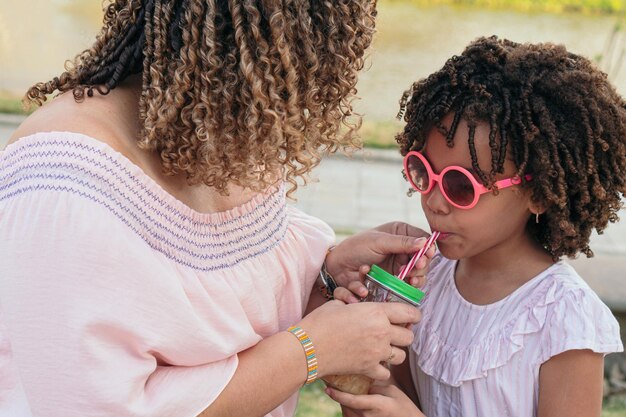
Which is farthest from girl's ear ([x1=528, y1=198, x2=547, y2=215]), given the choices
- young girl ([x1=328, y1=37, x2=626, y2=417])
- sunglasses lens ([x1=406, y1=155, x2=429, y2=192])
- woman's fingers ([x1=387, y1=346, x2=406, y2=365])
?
woman's fingers ([x1=387, y1=346, x2=406, y2=365])

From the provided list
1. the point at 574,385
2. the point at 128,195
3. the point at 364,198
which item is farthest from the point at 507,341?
the point at 364,198

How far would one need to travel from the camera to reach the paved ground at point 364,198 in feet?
20.6

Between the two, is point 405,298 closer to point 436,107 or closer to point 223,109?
point 436,107

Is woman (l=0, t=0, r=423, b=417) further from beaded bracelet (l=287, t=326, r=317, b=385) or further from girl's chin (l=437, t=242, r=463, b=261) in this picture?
girl's chin (l=437, t=242, r=463, b=261)

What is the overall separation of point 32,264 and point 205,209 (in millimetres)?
504

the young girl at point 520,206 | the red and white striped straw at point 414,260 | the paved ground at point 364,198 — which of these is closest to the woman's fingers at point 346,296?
the red and white striped straw at point 414,260

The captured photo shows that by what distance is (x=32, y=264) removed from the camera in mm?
1505

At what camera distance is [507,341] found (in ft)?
6.64

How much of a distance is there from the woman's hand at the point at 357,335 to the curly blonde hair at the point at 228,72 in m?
0.37

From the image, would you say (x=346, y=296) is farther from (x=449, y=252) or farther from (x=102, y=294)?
(x=102, y=294)

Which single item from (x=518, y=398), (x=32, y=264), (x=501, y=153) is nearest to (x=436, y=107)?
(x=501, y=153)

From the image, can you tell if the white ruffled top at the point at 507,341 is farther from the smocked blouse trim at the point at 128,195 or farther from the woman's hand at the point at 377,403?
the smocked blouse trim at the point at 128,195

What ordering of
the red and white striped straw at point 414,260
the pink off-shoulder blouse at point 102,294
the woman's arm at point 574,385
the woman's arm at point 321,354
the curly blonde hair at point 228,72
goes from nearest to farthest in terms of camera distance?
1. the pink off-shoulder blouse at point 102,294
2. the curly blonde hair at point 228,72
3. the woman's arm at point 321,354
4. the woman's arm at point 574,385
5. the red and white striped straw at point 414,260

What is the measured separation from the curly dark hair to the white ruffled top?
0.15 m
